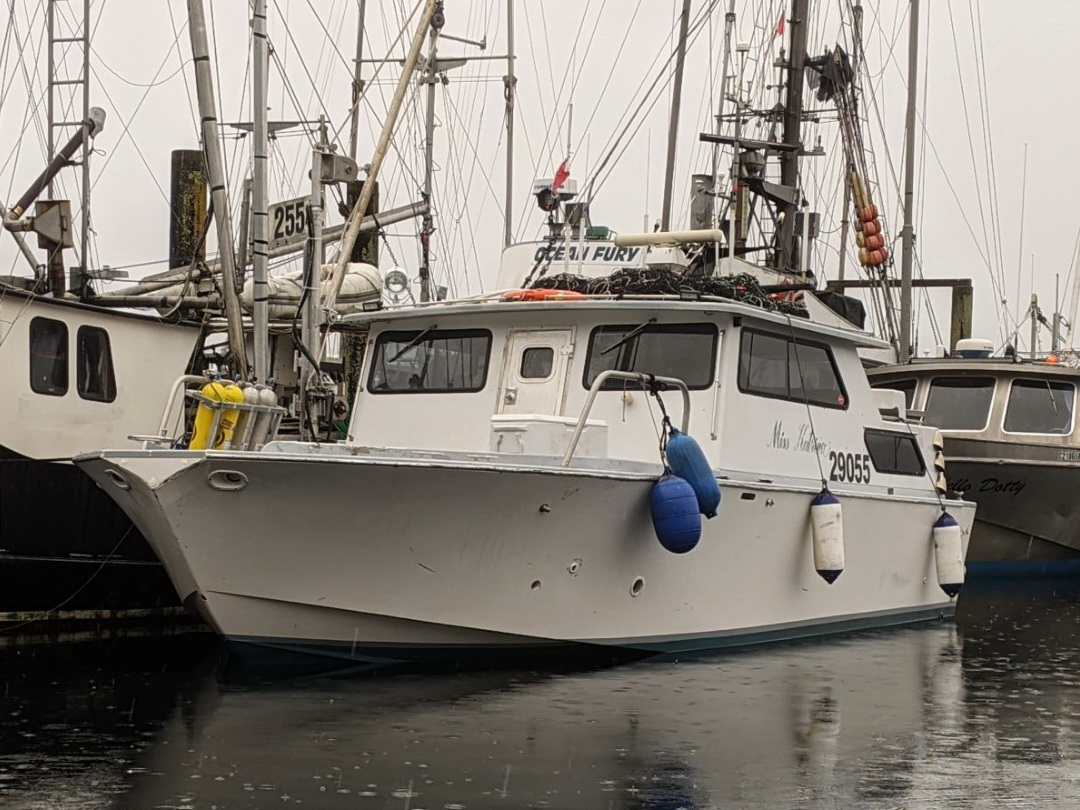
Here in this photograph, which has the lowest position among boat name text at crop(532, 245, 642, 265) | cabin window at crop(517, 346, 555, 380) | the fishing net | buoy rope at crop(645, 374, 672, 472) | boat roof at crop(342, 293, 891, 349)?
buoy rope at crop(645, 374, 672, 472)

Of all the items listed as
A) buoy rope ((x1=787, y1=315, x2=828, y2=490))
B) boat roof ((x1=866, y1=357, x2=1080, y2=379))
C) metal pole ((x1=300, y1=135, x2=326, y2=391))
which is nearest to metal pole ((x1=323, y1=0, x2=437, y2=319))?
metal pole ((x1=300, y1=135, x2=326, y2=391))

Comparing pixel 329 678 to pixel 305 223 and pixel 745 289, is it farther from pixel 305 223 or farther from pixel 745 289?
pixel 305 223

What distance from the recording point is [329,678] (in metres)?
10.7

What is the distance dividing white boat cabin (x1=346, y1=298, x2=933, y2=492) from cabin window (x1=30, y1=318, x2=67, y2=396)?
3053 mm

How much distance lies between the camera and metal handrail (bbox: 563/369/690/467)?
10.9 meters

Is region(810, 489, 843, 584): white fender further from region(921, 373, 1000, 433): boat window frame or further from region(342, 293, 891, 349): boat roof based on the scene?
region(921, 373, 1000, 433): boat window frame

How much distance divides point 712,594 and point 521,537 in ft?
7.18

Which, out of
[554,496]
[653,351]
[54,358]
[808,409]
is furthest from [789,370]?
[54,358]

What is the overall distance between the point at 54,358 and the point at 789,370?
6826 millimetres

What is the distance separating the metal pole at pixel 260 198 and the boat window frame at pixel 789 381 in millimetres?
4053

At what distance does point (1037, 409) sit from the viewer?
21.2 metres

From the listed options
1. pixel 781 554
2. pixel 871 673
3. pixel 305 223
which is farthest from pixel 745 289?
pixel 305 223

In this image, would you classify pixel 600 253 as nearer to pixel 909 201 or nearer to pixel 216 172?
pixel 216 172

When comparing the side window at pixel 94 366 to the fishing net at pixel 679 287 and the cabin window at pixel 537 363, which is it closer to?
the cabin window at pixel 537 363
